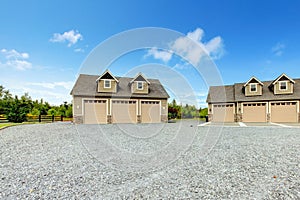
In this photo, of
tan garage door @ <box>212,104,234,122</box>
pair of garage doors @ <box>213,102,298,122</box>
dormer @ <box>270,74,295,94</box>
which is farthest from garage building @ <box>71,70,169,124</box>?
dormer @ <box>270,74,295,94</box>

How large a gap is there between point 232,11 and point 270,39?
516cm

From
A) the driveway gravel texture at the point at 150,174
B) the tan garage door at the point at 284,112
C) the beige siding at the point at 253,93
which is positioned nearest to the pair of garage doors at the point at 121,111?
the driveway gravel texture at the point at 150,174

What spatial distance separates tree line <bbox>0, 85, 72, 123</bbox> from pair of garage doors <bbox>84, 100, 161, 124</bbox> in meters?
8.45

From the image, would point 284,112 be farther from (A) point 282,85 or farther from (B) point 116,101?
(B) point 116,101

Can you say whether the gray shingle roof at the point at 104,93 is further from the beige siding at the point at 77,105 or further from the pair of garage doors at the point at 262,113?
the pair of garage doors at the point at 262,113

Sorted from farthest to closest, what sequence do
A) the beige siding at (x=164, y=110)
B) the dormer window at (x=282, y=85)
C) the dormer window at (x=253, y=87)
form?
the dormer window at (x=253, y=87)
the dormer window at (x=282, y=85)
the beige siding at (x=164, y=110)

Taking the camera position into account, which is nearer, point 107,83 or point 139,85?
point 107,83

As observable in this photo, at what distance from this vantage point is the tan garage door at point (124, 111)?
16.9 metres

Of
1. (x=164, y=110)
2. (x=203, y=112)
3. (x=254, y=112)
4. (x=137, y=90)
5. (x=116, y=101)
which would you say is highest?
(x=137, y=90)

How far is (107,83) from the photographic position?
1725cm

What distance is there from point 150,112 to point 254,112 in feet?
40.4

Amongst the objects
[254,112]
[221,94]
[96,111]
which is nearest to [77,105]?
[96,111]

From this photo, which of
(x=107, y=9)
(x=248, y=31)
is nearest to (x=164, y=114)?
(x=248, y=31)

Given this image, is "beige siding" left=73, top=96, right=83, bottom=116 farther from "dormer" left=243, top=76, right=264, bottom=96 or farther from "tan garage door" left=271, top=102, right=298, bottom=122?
"tan garage door" left=271, top=102, right=298, bottom=122
